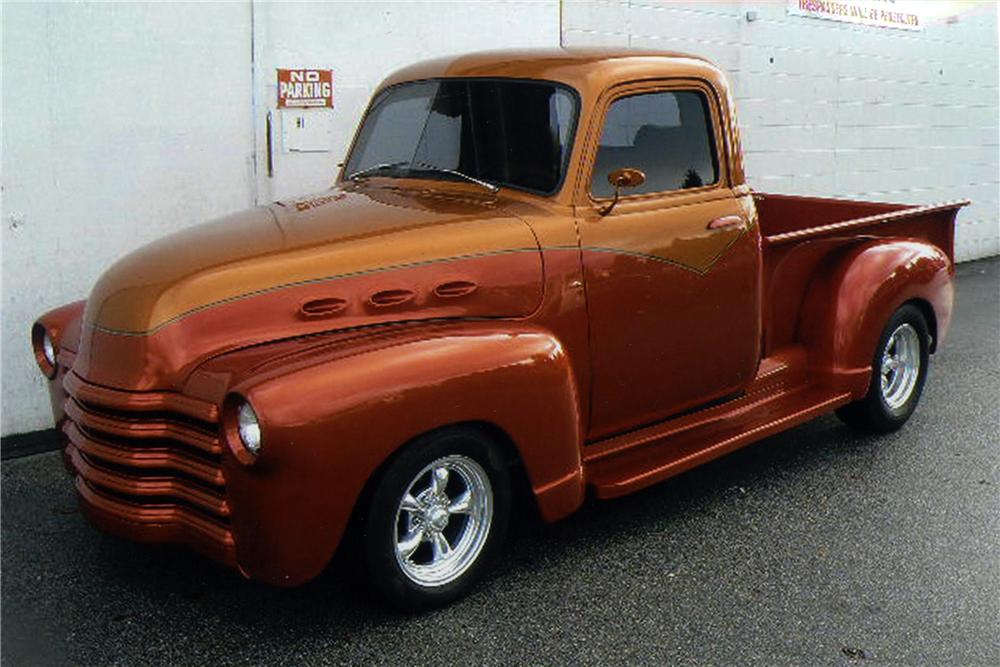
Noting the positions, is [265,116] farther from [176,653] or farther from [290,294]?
[176,653]

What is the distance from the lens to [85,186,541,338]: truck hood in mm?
3576

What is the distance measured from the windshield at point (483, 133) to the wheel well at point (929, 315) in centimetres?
240

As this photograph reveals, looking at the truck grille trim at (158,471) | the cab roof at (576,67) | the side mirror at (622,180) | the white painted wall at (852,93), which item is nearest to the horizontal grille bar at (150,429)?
the truck grille trim at (158,471)

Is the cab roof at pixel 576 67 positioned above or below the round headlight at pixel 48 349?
above

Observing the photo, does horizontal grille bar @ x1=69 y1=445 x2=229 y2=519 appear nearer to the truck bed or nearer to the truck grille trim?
the truck grille trim

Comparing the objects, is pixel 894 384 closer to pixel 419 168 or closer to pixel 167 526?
pixel 419 168

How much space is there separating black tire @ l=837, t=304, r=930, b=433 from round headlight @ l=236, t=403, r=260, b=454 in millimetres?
3380

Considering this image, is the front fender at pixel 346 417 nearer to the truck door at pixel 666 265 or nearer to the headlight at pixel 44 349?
the truck door at pixel 666 265

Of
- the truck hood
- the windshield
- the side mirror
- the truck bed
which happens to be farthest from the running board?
the windshield

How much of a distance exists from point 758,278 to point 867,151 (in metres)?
6.38

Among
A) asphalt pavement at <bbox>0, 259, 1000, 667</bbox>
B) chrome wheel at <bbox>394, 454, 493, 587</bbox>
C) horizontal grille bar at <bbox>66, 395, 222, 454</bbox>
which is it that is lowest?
asphalt pavement at <bbox>0, 259, 1000, 667</bbox>

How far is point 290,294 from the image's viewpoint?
3592 mm

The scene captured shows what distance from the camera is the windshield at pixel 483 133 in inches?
168

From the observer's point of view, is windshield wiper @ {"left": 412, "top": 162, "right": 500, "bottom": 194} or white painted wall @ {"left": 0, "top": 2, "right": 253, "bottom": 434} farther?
white painted wall @ {"left": 0, "top": 2, "right": 253, "bottom": 434}
